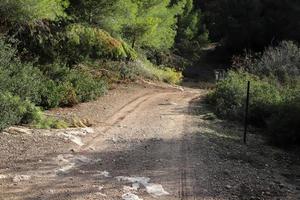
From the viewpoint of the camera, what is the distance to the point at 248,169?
9055mm

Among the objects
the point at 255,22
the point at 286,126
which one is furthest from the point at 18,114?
the point at 255,22

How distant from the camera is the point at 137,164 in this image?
8516 millimetres

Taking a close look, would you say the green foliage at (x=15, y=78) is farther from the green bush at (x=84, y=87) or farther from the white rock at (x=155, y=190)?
the white rock at (x=155, y=190)

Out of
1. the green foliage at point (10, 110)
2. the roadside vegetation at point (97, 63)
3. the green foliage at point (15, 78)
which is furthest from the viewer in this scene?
the roadside vegetation at point (97, 63)

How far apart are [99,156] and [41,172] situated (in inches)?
56.1

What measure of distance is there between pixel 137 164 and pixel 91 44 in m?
11.8

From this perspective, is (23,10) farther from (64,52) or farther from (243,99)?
(243,99)

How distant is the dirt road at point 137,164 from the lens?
7121 mm

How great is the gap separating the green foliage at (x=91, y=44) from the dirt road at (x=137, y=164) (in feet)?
20.5

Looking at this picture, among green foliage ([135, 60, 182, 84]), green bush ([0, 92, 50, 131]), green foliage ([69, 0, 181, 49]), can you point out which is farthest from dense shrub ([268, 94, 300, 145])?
green foliage ([135, 60, 182, 84])

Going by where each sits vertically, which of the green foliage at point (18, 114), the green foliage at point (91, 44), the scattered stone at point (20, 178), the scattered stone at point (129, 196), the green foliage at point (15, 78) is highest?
the green foliage at point (91, 44)

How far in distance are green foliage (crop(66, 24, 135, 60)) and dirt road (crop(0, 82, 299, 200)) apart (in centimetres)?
624

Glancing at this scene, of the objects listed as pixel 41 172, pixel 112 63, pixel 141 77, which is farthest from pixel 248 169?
pixel 141 77

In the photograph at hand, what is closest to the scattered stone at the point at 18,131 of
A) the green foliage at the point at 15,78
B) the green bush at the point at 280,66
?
the green foliage at the point at 15,78
